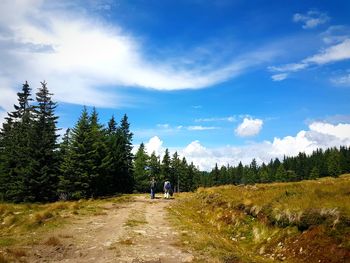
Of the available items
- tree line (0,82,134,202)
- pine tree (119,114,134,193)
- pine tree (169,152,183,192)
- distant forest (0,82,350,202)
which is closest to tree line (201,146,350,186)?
pine tree (169,152,183,192)

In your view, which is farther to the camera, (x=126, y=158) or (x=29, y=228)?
(x=126, y=158)

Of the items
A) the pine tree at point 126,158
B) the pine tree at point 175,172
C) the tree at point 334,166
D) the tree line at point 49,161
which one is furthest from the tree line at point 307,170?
the tree line at point 49,161

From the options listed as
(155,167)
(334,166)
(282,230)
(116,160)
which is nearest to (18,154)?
(116,160)

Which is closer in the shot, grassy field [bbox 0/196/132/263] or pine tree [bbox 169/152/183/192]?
grassy field [bbox 0/196/132/263]

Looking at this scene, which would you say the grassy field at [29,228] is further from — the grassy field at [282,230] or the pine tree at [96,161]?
the pine tree at [96,161]

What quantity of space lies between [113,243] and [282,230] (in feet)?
23.5

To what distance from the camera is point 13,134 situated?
61656 millimetres

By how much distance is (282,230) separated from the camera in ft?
50.0

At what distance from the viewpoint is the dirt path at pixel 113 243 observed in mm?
12203

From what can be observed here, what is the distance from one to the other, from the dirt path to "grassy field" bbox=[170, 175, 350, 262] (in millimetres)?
971

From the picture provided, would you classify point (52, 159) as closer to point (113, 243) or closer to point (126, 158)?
point (126, 158)

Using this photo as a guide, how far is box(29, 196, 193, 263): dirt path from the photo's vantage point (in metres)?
12.2

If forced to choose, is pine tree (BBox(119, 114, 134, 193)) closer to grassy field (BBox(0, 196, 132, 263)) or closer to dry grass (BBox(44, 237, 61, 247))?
grassy field (BBox(0, 196, 132, 263))

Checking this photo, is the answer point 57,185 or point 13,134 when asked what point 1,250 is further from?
point 13,134
